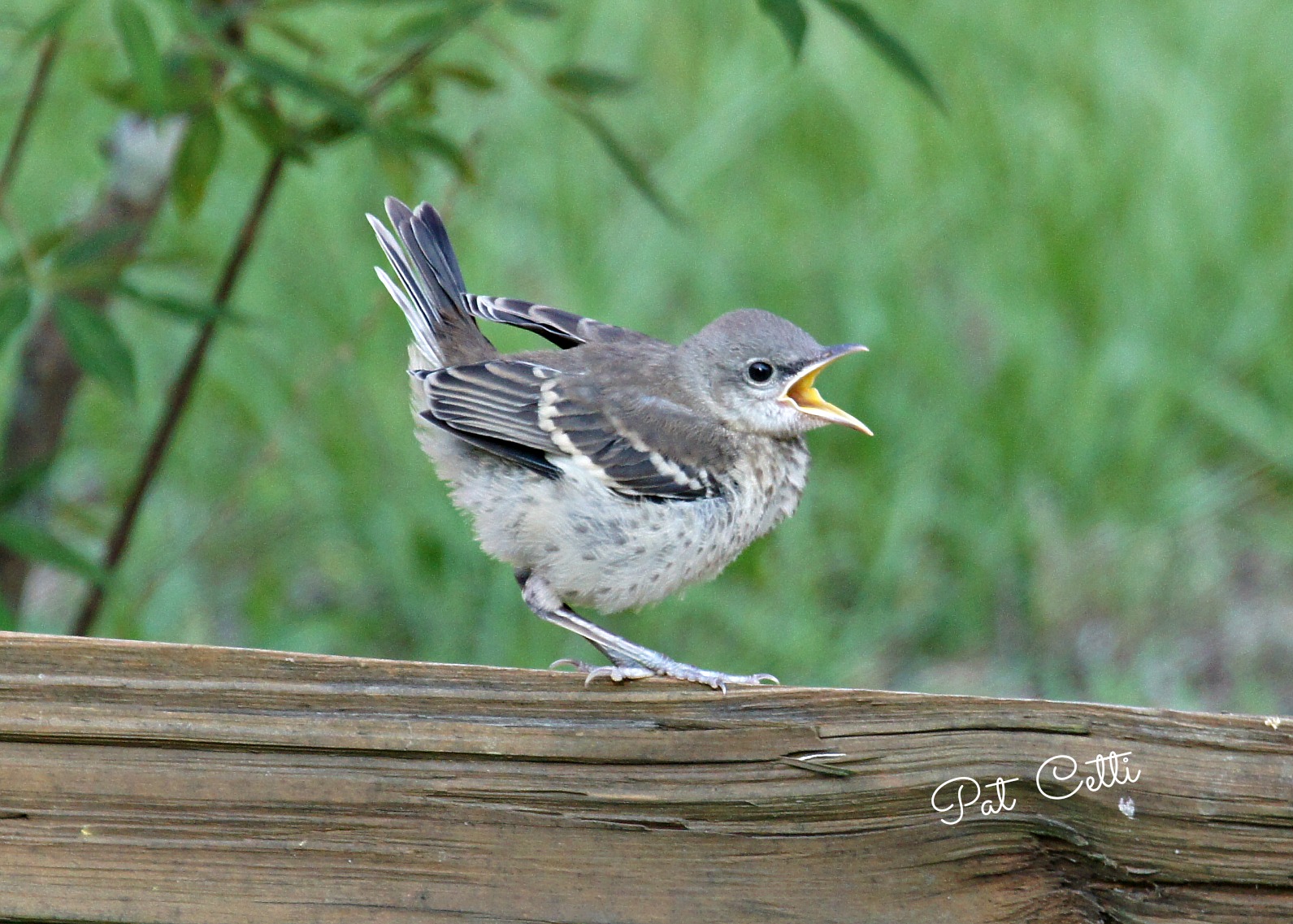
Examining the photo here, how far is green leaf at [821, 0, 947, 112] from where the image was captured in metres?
2.78

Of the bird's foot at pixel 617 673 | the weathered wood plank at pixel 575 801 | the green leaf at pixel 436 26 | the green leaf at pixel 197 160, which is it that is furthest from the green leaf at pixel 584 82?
the weathered wood plank at pixel 575 801

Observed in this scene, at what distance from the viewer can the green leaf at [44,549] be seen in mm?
2932

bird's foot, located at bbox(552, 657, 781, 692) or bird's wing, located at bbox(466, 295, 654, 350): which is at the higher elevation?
bird's wing, located at bbox(466, 295, 654, 350)

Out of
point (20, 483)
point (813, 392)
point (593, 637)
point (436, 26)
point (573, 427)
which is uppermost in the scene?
point (436, 26)

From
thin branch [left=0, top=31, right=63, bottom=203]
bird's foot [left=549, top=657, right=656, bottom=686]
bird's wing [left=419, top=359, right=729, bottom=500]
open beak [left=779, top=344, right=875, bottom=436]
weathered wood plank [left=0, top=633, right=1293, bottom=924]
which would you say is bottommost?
weathered wood plank [left=0, top=633, right=1293, bottom=924]

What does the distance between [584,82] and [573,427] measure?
0.81 metres

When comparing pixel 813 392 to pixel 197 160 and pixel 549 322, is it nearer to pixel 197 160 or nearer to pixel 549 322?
pixel 549 322

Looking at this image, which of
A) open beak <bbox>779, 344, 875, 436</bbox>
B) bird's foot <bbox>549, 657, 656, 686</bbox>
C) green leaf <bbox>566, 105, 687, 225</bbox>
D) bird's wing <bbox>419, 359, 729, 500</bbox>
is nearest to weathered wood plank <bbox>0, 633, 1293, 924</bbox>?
bird's foot <bbox>549, 657, 656, 686</bbox>

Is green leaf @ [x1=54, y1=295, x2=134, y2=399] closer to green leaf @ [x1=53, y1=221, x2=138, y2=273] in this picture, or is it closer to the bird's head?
green leaf @ [x1=53, y1=221, x2=138, y2=273]

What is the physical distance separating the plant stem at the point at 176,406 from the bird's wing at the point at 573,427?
0.71 metres

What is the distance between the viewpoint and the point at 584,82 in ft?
10.6

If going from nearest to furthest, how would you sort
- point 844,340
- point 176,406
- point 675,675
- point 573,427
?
point 675,675 < point 573,427 < point 176,406 < point 844,340

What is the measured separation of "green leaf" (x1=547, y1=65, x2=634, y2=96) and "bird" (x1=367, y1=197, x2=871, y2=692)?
413 mm

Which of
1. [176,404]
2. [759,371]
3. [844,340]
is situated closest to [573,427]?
[759,371]
